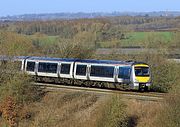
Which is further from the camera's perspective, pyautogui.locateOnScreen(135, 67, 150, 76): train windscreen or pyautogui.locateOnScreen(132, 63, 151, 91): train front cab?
pyautogui.locateOnScreen(135, 67, 150, 76): train windscreen

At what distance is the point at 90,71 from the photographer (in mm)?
40000

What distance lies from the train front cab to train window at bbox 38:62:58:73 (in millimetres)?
10309

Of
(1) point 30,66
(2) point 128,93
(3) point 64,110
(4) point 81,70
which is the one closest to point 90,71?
(4) point 81,70

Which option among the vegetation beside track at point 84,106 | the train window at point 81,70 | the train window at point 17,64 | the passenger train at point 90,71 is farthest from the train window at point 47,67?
the train window at point 81,70

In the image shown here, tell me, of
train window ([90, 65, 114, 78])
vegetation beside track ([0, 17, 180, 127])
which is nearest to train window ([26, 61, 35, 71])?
vegetation beside track ([0, 17, 180, 127])

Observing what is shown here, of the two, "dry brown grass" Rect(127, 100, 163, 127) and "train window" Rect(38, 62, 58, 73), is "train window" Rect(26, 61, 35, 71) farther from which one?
"dry brown grass" Rect(127, 100, 163, 127)

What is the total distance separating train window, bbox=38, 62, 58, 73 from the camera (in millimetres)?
43906

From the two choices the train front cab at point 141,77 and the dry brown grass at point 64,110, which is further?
the train front cab at point 141,77

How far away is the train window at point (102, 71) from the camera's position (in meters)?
37.8

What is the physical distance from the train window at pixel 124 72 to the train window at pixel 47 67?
29.5 feet

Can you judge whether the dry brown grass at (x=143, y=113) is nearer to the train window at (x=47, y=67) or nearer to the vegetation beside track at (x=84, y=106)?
the vegetation beside track at (x=84, y=106)

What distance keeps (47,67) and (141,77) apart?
11.9m

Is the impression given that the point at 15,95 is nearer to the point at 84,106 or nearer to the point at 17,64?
the point at 84,106

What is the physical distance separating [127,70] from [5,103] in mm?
10444
